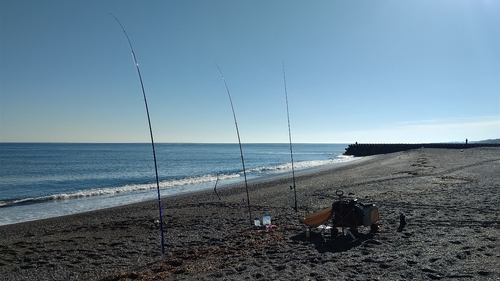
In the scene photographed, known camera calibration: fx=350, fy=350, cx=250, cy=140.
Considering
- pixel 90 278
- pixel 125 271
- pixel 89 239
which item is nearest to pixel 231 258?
pixel 125 271

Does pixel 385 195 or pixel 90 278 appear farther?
pixel 385 195

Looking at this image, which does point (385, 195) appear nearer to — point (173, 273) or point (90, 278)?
point (173, 273)

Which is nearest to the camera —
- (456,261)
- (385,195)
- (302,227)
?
(456,261)

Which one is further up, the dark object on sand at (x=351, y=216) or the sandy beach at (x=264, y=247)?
the dark object on sand at (x=351, y=216)

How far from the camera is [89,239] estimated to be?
29.7 feet

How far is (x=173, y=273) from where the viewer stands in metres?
6.00

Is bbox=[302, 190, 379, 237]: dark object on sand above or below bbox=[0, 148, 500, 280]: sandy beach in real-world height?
above

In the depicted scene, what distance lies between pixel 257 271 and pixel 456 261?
128 inches

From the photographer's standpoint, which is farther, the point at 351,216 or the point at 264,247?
the point at 351,216

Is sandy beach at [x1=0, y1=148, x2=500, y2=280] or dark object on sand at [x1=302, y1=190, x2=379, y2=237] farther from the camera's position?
dark object on sand at [x1=302, y1=190, x2=379, y2=237]

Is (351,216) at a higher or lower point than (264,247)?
higher

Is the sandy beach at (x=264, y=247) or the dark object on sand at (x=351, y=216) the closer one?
the sandy beach at (x=264, y=247)

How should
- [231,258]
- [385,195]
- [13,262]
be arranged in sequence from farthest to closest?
1. [385,195]
2. [13,262]
3. [231,258]

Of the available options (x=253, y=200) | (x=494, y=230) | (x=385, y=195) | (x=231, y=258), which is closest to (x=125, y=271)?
(x=231, y=258)
